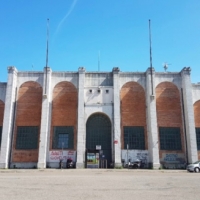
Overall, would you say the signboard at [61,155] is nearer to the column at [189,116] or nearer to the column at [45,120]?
the column at [45,120]

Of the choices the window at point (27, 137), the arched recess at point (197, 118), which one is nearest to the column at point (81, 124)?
the window at point (27, 137)

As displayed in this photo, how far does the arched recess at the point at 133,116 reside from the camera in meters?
31.1

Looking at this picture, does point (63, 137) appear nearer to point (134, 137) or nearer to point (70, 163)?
point (70, 163)

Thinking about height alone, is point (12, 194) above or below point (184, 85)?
below

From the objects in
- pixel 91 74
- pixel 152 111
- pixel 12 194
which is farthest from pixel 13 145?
pixel 12 194

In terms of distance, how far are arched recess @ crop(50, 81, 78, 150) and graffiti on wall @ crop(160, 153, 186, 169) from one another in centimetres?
1149

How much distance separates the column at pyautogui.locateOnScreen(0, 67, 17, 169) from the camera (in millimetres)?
29609

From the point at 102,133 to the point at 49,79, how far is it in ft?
33.3

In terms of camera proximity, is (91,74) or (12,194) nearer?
(12,194)

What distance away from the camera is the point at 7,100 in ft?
103

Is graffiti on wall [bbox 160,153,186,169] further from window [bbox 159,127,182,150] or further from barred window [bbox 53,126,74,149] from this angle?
barred window [bbox 53,126,74,149]

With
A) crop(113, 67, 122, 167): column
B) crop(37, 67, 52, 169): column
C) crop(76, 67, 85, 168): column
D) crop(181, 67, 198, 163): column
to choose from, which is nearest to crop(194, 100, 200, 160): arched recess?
crop(181, 67, 198, 163): column

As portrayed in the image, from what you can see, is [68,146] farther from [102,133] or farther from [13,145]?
[13,145]

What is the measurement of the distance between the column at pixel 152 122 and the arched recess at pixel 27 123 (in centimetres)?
1442
